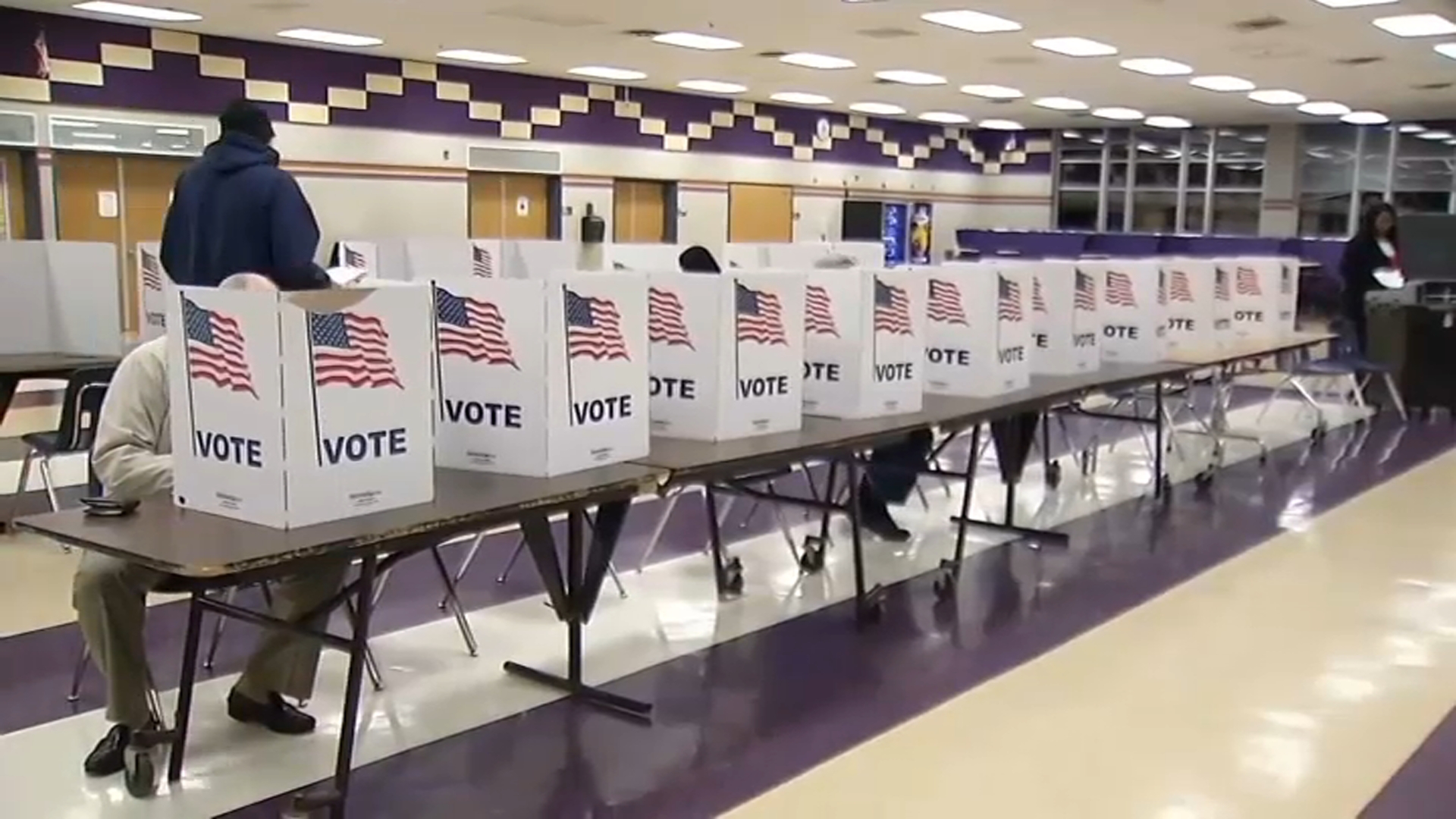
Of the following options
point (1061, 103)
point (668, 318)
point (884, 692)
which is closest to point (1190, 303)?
point (884, 692)

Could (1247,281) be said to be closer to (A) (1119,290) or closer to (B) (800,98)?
(A) (1119,290)

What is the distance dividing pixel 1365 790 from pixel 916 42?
7.73m

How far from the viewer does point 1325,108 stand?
48.8 feet

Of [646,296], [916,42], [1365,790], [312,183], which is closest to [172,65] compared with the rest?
[312,183]

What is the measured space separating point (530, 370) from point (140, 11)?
7.44 metres

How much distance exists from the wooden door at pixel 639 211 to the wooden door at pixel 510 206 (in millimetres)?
827

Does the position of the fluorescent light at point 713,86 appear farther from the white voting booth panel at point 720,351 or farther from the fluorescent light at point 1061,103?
the white voting booth panel at point 720,351

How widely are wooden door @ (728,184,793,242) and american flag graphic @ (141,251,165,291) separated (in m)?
9.19

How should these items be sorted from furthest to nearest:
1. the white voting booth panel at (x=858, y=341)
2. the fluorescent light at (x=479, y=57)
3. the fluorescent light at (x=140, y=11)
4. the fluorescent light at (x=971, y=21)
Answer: the fluorescent light at (x=479, y=57) → the fluorescent light at (x=140, y=11) → the fluorescent light at (x=971, y=21) → the white voting booth panel at (x=858, y=341)

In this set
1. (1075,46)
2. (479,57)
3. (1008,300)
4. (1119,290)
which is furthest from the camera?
(479,57)

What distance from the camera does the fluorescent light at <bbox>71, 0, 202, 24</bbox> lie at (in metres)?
8.78

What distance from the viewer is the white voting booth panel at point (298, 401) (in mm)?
2576

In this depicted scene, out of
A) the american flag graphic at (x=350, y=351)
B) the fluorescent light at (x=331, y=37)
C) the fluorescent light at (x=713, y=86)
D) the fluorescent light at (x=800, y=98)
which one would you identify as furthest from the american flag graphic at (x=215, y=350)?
the fluorescent light at (x=800, y=98)

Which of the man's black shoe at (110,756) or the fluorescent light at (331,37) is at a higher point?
the fluorescent light at (331,37)
